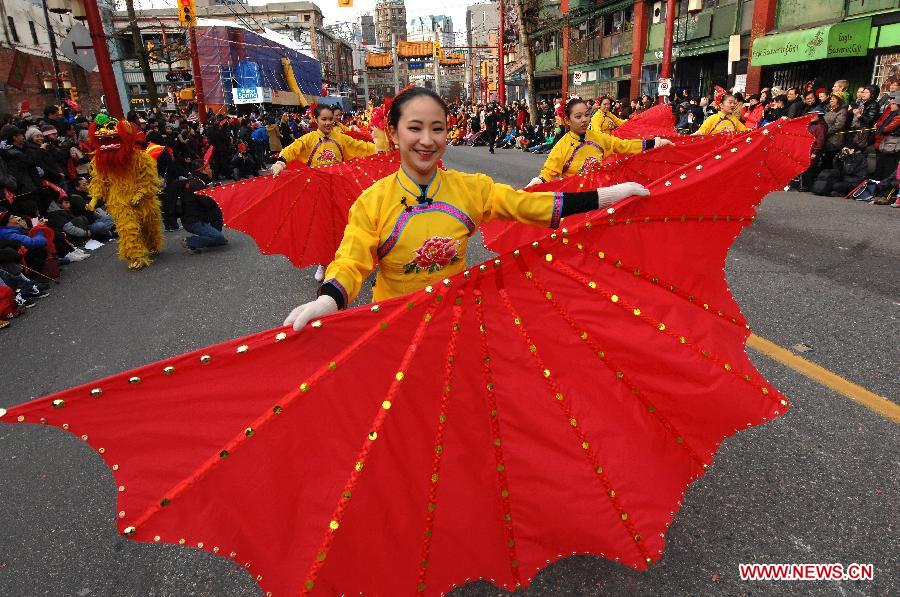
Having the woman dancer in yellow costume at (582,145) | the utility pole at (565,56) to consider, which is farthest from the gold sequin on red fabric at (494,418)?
the utility pole at (565,56)

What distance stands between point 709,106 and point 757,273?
44.2 feet

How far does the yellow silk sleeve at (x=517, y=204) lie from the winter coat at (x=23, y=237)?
7035 millimetres

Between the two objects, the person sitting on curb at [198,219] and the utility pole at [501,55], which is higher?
the utility pole at [501,55]

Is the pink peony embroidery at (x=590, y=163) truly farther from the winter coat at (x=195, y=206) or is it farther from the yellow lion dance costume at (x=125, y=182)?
the yellow lion dance costume at (x=125, y=182)

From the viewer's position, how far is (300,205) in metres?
6.06

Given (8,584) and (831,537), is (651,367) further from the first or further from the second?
(8,584)

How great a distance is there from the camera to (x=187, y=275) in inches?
301

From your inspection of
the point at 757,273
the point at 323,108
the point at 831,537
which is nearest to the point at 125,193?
the point at 323,108

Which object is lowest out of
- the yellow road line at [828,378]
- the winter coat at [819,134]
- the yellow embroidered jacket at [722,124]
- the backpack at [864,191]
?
the yellow road line at [828,378]

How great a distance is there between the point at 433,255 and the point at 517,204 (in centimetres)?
45

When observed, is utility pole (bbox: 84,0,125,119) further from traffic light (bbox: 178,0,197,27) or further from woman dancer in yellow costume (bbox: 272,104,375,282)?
woman dancer in yellow costume (bbox: 272,104,375,282)

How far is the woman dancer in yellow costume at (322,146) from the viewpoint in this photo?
692 centimetres

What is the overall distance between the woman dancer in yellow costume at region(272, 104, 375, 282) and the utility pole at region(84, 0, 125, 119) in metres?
9.14

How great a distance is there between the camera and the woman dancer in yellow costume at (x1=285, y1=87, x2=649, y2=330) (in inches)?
92.2
